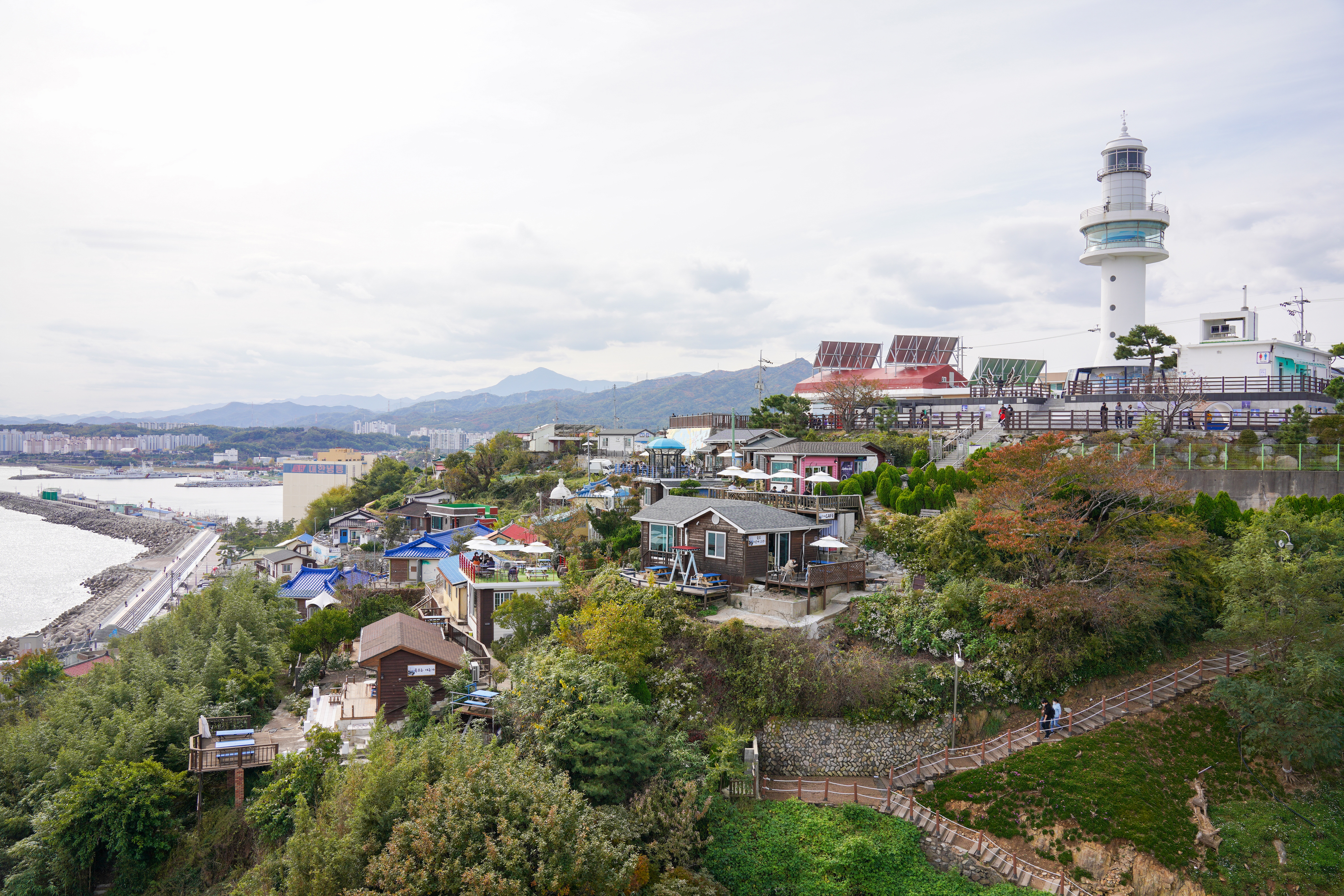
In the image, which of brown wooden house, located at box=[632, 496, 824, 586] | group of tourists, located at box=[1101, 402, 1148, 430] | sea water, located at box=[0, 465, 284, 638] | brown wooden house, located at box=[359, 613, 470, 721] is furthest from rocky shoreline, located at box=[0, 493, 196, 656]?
group of tourists, located at box=[1101, 402, 1148, 430]

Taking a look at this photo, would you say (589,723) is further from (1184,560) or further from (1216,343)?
(1216,343)

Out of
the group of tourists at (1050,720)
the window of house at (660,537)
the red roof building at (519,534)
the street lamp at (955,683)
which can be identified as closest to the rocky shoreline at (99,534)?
the red roof building at (519,534)

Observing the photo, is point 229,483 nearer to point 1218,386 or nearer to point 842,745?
point 842,745

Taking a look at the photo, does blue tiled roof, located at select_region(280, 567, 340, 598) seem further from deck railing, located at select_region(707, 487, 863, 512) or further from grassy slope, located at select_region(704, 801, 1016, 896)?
grassy slope, located at select_region(704, 801, 1016, 896)

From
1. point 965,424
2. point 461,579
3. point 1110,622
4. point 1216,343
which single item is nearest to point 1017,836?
point 1110,622

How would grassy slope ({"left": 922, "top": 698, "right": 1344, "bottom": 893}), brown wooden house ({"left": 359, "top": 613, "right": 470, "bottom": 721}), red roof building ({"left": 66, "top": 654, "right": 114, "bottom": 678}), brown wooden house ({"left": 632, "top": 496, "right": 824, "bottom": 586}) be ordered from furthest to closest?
red roof building ({"left": 66, "top": 654, "right": 114, "bottom": 678}) < brown wooden house ({"left": 632, "top": 496, "right": 824, "bottom": 586}) < brown wooden house ({"left": 359, "top": 613, "right": 470, "bottom": 721}) < grassy slope ({"left": 922, "top": 698, "right": 1344, "bottom": 893})
